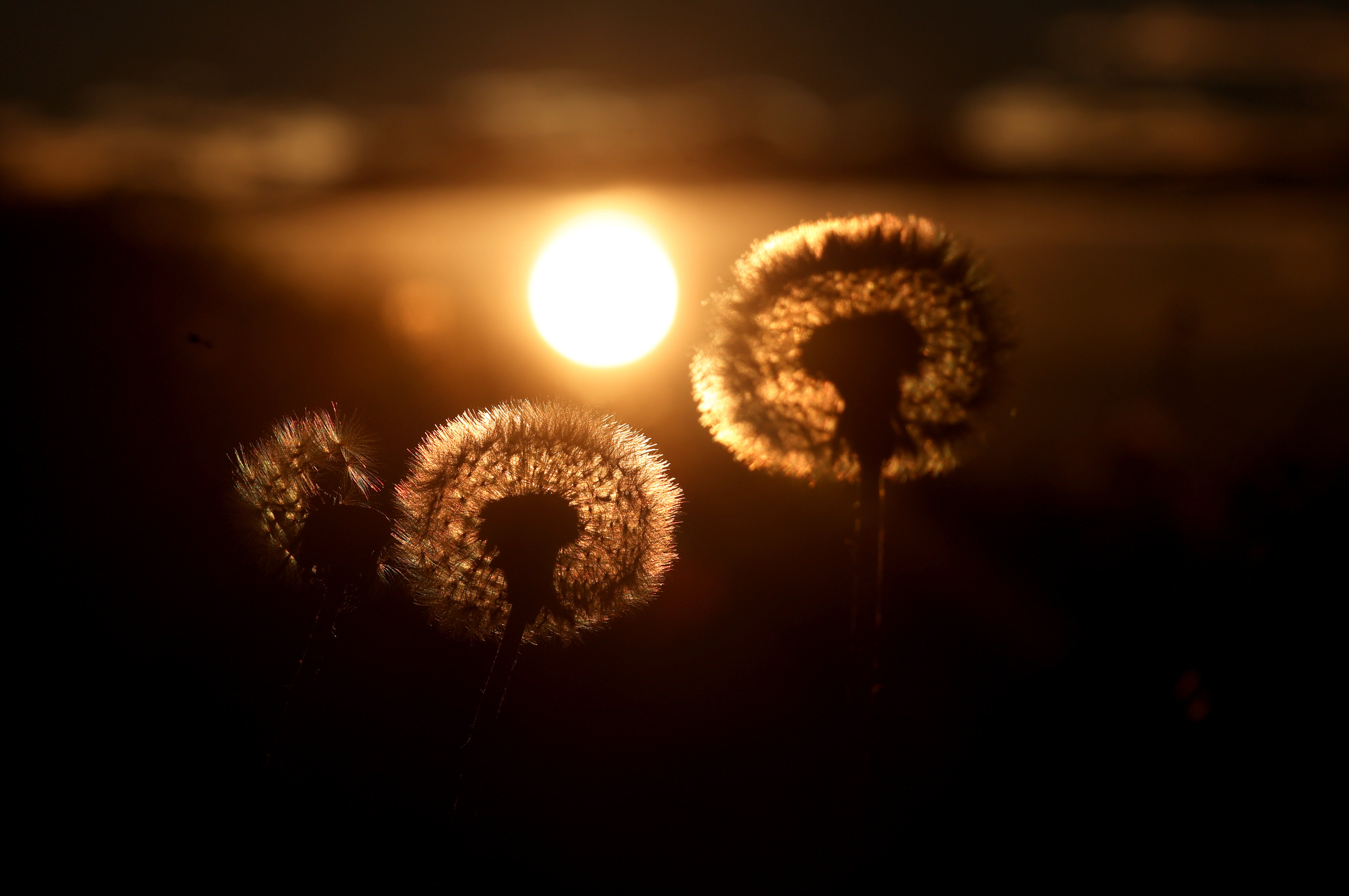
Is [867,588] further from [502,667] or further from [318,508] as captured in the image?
[318,508]

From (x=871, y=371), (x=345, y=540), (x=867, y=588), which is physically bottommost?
(x=345, y=540)

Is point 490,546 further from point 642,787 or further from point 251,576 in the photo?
point 251,576

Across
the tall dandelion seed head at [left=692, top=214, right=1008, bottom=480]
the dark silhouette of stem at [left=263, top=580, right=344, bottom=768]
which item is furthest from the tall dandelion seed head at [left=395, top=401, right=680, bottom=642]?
the tall dandelion seed head at [left=692, top=214, right=1008, bottom=480]

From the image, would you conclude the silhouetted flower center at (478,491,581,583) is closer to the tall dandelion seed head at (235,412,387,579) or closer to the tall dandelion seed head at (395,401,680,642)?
the tall dandelion seed head at (395,401,680,642)

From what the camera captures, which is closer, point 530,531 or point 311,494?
point 530,531

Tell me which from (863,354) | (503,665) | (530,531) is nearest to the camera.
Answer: (503,665)

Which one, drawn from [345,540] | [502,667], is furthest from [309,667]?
[502,667]
